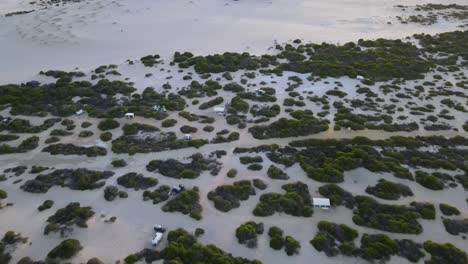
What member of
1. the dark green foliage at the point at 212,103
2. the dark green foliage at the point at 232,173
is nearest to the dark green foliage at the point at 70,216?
the dark green foliage at the point at 232,173

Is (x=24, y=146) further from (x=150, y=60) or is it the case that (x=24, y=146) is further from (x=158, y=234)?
(x=150, y=60)

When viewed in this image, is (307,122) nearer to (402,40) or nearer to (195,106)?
(195,106)

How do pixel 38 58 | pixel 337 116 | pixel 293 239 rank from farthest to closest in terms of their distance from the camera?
1. pixel 38 58
2. pixel 337 116
3. pixel 293 239

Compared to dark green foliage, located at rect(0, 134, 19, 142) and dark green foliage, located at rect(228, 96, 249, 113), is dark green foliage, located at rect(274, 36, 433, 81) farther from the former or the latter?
dark green foliage, located at rect(0, 134, 19, 142)

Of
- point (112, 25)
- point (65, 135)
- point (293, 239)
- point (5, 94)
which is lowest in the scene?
point (293, 239)

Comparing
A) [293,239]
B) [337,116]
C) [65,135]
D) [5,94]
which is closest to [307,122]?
[337,116]

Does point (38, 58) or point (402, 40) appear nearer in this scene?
point (38, 58)
